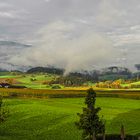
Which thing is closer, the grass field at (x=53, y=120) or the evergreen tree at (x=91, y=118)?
the evergreen tree at (x=91, y=118)

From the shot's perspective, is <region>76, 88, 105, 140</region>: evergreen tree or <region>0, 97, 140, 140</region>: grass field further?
<region>0, 97, 140, 140</region>: grass field

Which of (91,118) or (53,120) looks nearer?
(91,118)

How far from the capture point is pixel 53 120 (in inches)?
4449

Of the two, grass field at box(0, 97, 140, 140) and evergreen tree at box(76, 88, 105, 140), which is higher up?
evergreen tree at box(76, 88, 105, 140)

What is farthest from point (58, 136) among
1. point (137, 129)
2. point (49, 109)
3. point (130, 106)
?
point (130, 106)

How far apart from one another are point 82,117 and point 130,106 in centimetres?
6879

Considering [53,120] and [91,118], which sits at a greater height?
[91,118]

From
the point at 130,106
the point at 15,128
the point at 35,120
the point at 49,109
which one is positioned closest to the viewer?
the point at 15,128

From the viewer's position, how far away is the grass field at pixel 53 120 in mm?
95125

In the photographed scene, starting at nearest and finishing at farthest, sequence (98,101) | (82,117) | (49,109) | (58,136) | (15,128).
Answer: (82,117) → (58,136) → (15,128) → (49,109) → (98,101)

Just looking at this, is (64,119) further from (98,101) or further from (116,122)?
(98,101)

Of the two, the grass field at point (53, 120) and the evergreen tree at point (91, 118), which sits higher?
the evergreen tree at point (91, 118)

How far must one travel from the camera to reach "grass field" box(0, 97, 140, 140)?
9512cm

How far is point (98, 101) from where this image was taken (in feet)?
511
